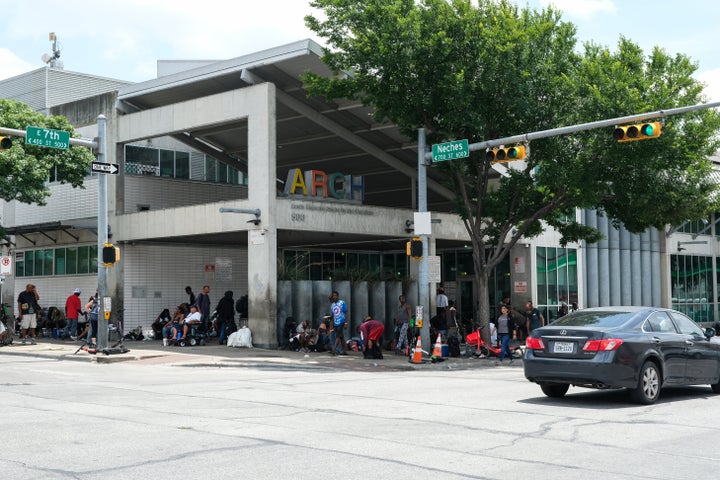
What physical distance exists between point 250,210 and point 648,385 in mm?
15456

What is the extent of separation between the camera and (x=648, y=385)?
12.7 m

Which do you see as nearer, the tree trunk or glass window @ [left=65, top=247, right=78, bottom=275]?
the tree trunk

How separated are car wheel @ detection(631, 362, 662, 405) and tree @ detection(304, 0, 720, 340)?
38.6 feet

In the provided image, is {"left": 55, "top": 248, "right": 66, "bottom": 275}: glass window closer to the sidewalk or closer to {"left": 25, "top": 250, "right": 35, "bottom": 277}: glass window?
{"left": 25, "top": 250, "right": 35, "bottom": 277}: glass window

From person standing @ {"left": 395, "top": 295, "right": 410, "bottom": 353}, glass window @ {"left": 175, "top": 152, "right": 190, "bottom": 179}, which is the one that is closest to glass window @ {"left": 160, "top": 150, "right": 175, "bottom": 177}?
glass window @ {"left": 175, "top": 152, "right": 190, "bottom": 179}

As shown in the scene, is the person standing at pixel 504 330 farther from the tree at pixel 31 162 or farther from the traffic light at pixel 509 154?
the tree at pixel 31 162

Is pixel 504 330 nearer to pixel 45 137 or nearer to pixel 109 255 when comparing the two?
pixel 109 255

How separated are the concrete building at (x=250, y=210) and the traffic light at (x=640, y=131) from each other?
11225mm

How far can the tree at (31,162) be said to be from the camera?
2788 cm

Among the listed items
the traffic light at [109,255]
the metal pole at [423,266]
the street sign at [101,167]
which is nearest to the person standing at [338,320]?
the metal pole at [423,266]

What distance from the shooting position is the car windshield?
1296 cm

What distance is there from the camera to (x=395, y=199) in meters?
39.5

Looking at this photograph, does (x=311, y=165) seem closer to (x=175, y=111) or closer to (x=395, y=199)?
(x=395, y=199)

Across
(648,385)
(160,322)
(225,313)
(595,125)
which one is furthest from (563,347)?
(160,322)
